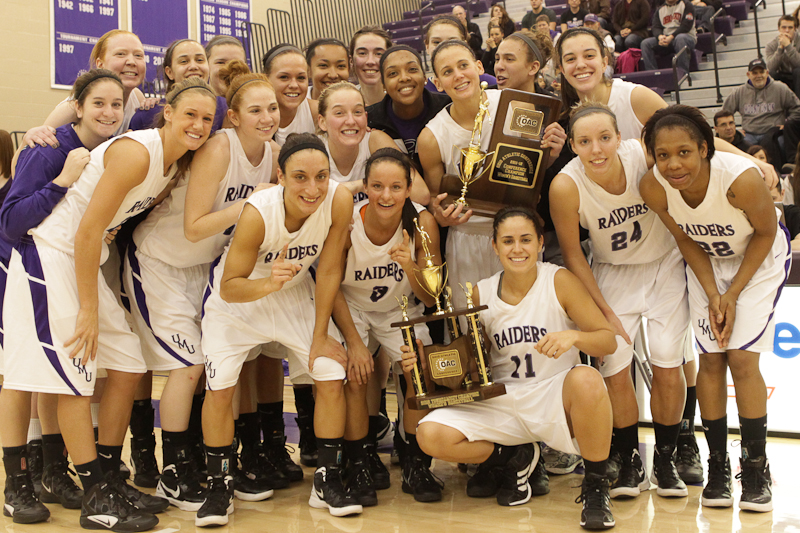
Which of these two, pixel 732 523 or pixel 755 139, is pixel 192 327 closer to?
pixel 732 523

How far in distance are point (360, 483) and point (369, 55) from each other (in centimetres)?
232

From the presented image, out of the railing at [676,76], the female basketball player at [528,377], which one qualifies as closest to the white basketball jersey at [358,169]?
the female basketball player at [528,377]

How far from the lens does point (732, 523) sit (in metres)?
2.78

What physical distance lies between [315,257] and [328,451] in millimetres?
824

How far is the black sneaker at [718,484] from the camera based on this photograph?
2930mm

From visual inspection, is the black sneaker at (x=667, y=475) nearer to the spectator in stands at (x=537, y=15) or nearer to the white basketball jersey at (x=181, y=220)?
the white basketball jersey at (x=181, y=220)

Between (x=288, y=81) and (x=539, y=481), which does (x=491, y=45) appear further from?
(x=539, y=481)

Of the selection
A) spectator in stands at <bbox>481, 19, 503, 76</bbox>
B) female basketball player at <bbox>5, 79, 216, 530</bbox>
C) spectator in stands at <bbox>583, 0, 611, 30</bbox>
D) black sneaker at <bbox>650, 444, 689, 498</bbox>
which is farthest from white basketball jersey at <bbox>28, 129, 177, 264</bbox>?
spectator in stands at <bbox>583, 0, 611, 30</bbox>

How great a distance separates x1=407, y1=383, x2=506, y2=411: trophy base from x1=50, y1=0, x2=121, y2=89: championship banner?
868 centimetres

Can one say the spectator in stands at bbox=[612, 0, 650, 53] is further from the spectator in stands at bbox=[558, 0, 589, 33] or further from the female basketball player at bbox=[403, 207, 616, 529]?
the female basketball player at bbox=[403, 207, 616, 529]

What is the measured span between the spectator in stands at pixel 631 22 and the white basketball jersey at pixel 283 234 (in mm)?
8069

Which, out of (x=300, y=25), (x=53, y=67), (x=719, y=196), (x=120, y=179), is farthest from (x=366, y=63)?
(x=300, y=25)

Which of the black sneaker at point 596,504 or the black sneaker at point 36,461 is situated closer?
the black sneaker at point 596,504

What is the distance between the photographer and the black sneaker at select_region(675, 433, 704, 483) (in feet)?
10.7
